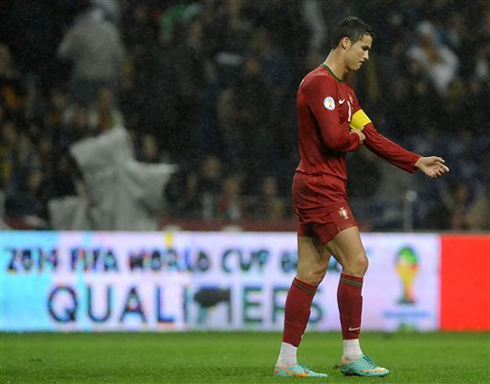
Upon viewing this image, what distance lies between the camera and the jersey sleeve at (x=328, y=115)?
23.5 ft

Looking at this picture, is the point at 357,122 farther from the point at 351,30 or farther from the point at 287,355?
the point at 287,355

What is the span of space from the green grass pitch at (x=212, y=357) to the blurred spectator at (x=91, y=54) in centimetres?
327

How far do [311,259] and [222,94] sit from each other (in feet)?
21.7

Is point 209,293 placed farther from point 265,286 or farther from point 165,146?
point 165,146

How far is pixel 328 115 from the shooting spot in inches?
283

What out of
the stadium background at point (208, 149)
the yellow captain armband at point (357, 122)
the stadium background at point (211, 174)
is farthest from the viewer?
the stadium background at point (208, 149)

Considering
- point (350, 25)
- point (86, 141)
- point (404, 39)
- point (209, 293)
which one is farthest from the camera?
point (404, 39)

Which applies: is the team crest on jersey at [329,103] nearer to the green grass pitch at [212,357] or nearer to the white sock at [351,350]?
the white sock at [351,350]

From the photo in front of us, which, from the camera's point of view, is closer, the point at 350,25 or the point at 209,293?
the point at 350,25

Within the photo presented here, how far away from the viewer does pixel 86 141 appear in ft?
42.8

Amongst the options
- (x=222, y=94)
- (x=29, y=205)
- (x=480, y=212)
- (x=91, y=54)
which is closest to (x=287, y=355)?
(x=29, y=205)

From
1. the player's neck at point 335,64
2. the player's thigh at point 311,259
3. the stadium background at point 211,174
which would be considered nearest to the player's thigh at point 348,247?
the player's thigh at point 311,259

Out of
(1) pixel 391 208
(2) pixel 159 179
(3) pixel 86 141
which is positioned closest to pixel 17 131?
(3) pixel 86 141

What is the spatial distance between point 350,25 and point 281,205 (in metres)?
5.41
